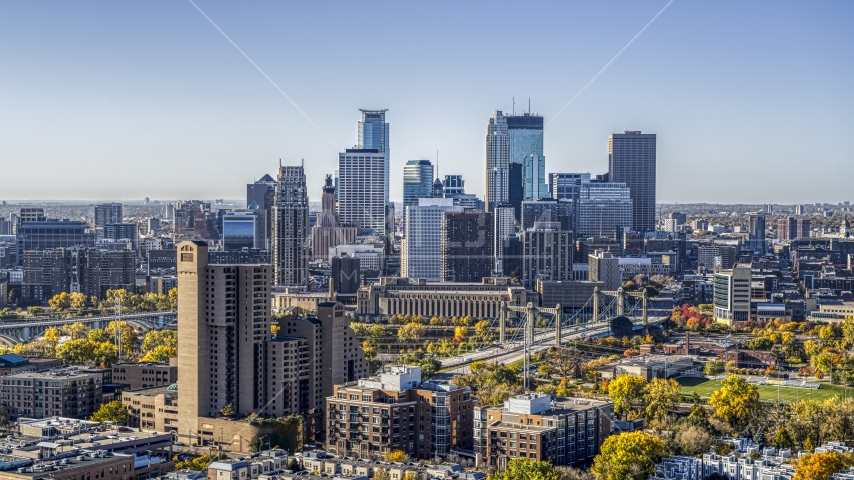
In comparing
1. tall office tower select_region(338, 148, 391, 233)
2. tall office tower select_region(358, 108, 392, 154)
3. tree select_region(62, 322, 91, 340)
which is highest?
tall office tower select_region(358, 108, 392, 154)

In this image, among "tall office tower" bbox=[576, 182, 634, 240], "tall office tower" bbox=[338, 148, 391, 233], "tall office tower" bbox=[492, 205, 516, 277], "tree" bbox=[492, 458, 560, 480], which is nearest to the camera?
"tree" bbox=[492, 458, 560, 480]

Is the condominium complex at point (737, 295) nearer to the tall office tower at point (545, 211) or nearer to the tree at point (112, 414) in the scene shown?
the tree at point (112, 414)

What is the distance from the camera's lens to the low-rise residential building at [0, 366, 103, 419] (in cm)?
2673

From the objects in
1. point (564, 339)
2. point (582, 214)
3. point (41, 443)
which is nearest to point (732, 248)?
point (582, 214)

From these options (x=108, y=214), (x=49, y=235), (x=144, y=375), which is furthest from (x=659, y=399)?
(x=108, y=214)

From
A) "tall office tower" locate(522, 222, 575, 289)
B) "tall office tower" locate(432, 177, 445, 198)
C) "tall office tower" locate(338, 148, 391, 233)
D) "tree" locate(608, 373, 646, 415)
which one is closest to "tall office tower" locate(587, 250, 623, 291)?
"tall office tower" locate(522, 222, 575, 289)

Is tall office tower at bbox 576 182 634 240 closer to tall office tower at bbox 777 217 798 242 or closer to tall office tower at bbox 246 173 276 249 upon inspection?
tall office tower at bbox 777 217 798 242

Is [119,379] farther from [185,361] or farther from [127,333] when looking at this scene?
[127,333]

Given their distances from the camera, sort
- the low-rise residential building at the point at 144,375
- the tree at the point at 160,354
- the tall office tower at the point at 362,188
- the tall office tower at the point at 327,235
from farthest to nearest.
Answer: the tall office tower at the point at 362,188 → the tall office tower at the point at 327,235 → the tree at the point at 160,354 → the low-rise residential building at the point at 144,375

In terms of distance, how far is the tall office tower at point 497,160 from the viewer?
8888 centimetres

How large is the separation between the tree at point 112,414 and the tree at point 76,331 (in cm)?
1594

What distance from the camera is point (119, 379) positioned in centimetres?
2869

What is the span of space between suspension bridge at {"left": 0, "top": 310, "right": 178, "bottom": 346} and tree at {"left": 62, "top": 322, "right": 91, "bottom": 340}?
1091 mm

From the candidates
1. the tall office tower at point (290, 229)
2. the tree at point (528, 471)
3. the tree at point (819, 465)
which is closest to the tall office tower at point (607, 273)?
the tall office tower at point (290, 229)
